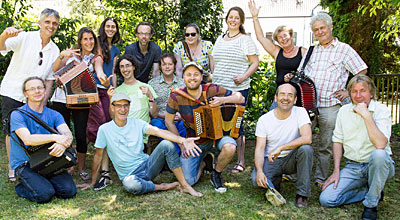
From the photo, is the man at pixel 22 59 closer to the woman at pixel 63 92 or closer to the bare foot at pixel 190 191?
the woman at pixel 63 92

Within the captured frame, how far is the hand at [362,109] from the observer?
11.9 feet

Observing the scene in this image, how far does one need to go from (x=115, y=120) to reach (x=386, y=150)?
2812 millimetres

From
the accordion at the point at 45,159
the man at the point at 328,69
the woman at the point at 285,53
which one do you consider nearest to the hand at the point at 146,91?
the accordion at the point at 45,159

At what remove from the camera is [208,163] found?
4.89 meters

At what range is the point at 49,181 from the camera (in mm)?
4094

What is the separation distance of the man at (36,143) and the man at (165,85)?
136 cm

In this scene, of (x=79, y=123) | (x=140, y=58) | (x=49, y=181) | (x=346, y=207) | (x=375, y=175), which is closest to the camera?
(x=375, y=175)

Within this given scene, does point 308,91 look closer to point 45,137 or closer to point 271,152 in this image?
point 271,152

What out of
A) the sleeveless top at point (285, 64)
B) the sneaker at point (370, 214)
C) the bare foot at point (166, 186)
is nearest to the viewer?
the sneaker at point (370, 214)

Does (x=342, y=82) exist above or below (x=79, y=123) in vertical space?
above

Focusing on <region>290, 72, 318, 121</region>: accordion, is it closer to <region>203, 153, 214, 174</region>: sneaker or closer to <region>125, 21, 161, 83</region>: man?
<region>203, 153, 214, 174</region>: sneaker

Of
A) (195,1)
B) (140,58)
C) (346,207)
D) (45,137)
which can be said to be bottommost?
(346,207)

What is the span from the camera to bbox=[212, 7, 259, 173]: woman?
4910 mm

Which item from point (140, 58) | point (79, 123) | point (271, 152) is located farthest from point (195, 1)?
point (271, 152)
